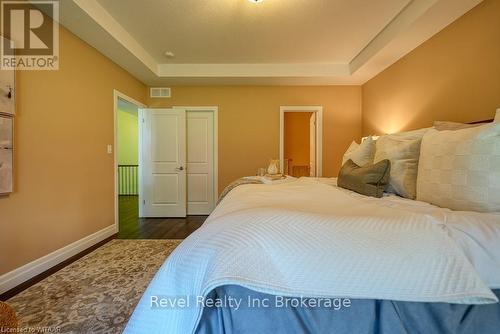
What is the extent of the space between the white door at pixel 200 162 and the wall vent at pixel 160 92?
0.53m

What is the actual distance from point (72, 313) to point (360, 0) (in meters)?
3.58

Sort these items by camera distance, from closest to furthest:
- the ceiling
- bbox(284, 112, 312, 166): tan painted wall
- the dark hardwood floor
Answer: the ceiling → the dark hardwood floor → bbox(284, 112, 312, 166): tan painted wall

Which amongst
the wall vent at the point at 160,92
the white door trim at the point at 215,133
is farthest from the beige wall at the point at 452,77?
the wall vent at the point at 160,92

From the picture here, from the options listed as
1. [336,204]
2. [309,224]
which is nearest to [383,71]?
[336,204]

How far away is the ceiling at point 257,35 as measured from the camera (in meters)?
2.32

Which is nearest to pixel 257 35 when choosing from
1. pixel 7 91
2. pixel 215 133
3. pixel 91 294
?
pixel 215 133

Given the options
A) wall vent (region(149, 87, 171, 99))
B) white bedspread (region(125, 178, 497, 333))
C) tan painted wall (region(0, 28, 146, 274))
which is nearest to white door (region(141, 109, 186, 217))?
wall vent (region(149, 87, 171, 99))

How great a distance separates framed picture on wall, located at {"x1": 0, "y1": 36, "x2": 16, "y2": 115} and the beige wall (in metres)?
3.92

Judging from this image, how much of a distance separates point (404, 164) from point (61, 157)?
3172 mm

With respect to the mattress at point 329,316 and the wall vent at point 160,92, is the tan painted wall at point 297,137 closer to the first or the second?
the wall vent at point 160,92

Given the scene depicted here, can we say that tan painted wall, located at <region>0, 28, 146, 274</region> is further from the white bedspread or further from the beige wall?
the beige wall

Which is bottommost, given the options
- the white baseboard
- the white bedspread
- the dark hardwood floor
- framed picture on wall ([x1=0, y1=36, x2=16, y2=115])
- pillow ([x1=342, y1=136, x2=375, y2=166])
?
the dark hardwood floor

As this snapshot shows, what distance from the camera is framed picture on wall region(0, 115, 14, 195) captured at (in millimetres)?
1763

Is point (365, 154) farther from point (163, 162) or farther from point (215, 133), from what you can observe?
point (163, 162)
